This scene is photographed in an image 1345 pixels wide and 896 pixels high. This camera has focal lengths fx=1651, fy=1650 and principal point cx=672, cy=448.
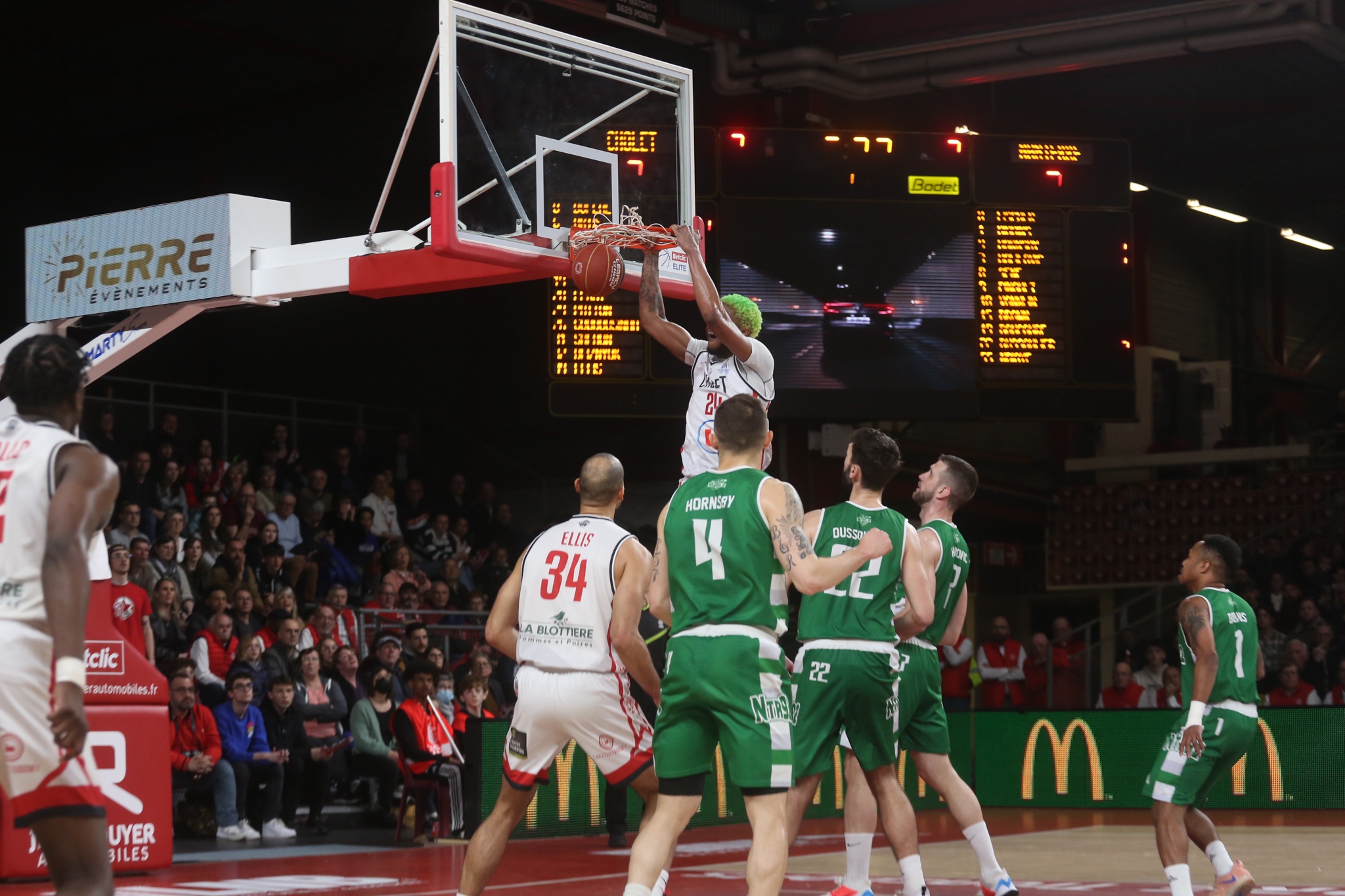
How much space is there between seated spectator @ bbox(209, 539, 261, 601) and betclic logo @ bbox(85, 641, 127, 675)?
565 centimetres

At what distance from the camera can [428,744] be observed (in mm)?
13867

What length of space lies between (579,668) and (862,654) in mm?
1484

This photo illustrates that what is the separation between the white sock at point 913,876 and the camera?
805cm

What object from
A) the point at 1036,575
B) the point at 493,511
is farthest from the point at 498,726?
the point at 1036,575

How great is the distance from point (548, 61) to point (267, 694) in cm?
689

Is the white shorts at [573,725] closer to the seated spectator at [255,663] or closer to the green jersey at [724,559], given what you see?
the green jersey at [724,559]

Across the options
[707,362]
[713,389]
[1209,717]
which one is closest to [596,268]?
[707,362]

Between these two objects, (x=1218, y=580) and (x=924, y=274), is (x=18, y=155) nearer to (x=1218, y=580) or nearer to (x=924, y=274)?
(x=924, y=274)

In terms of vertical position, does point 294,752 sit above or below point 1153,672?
below

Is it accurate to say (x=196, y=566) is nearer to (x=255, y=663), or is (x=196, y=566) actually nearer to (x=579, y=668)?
(x=255, y=663)

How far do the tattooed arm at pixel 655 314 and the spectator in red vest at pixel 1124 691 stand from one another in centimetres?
1176

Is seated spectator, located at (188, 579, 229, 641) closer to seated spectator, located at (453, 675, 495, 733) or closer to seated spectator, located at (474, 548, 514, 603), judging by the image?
seated spectator, located at (453, 675, 495, 733)

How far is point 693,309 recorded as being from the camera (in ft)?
57.8

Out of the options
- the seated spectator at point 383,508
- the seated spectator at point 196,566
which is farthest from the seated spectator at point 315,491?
the seated spectator at point 196,566
